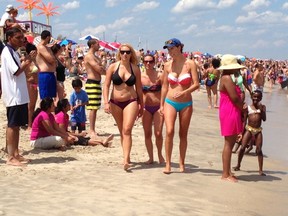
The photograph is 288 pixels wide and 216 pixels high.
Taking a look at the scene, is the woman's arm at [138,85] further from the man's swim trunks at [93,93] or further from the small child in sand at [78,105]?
the small child in sand at [78,105]

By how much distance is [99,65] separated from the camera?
762 centimetres

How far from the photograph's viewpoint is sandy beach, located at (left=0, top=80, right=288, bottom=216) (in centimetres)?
421

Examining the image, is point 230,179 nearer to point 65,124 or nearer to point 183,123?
point 183,123

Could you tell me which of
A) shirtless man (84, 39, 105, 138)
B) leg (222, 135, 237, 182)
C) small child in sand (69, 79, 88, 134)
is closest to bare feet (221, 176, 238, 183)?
leg (222, 135, 237, 182)

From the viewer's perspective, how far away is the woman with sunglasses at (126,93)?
18.9 feet

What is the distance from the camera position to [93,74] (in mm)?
7691

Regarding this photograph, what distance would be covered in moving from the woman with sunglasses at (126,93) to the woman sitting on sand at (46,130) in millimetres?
1358

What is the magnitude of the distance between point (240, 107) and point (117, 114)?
1607 millimetres

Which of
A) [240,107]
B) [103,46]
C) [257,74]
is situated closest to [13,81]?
[240,107]

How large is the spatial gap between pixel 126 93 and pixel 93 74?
2.04 m

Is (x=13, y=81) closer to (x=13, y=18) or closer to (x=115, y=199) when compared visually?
(x=115, y=199)

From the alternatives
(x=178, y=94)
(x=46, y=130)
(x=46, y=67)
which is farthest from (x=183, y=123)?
(x=46, y=67)

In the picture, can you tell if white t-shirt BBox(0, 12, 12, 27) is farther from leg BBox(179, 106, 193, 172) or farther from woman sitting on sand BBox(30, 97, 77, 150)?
leg BBox(179, 106, 193, 172)

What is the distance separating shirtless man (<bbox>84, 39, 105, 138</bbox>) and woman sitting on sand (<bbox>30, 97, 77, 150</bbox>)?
93 cm
